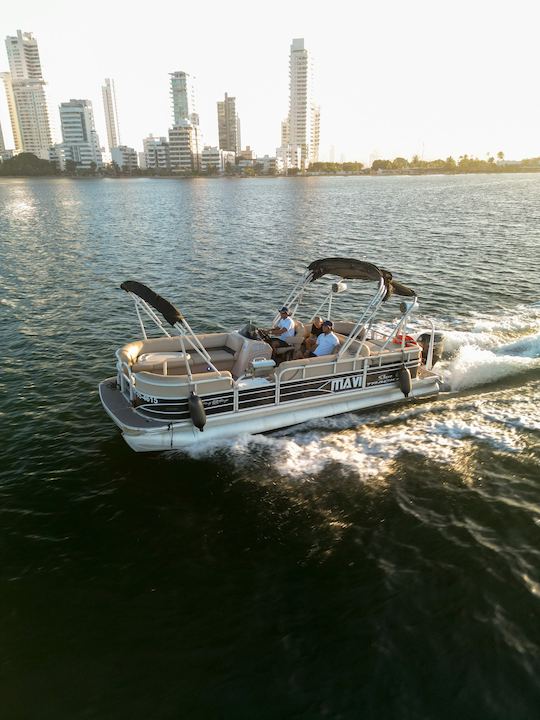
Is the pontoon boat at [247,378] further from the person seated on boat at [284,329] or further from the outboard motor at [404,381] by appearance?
the person seated on boat at [284,329]

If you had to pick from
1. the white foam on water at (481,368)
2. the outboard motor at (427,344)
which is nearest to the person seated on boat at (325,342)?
the outboard motor at (427,344)

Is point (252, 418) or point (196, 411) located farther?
point (252, 418)

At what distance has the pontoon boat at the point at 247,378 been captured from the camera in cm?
1255

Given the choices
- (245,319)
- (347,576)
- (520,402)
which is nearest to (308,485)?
(347,576)

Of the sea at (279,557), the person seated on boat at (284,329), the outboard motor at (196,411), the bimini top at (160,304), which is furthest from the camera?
the person seated on boat at (284,329)

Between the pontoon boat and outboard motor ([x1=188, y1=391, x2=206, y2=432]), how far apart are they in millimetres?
25

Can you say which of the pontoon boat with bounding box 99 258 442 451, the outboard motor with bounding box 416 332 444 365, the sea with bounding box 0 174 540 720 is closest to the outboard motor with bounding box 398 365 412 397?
the pontoon boat with bounding box 99 258 442 451

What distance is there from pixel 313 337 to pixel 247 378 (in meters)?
3.46

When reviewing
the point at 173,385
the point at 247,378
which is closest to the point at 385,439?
the point at 247,378

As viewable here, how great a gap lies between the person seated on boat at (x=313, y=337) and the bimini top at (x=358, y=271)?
1.63m

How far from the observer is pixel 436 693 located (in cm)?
723

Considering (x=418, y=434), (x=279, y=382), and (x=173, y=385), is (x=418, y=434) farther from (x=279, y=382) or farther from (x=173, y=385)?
(x=173, y=385)

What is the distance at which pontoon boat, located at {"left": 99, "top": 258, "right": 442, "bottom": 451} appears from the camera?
41.2 ft

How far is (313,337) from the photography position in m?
16.3
